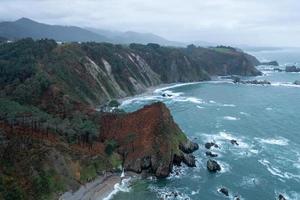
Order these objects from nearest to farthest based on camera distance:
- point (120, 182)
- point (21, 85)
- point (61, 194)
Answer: point (61, 194) < point (120, 182) < point (21, 85)

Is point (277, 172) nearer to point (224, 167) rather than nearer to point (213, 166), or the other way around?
point (224, 167)

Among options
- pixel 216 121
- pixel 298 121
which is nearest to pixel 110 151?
pixel 216 121

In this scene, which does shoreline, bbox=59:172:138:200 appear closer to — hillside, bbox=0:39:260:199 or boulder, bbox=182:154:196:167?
hillside, bbox=0:39:260:199

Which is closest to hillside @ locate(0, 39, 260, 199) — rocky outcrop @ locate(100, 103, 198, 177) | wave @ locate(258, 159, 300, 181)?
rocky outcrop @ locate(100, 103, 198, 177)

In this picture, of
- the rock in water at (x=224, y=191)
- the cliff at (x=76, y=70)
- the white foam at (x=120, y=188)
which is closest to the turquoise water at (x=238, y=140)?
the rock in water at (x=224, y=191)

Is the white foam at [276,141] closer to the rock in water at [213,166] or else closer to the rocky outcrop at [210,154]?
the rocky outcrop at [210,154]

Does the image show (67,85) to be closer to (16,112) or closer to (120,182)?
(16,112)

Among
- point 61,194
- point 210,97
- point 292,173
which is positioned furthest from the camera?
point 210,97
